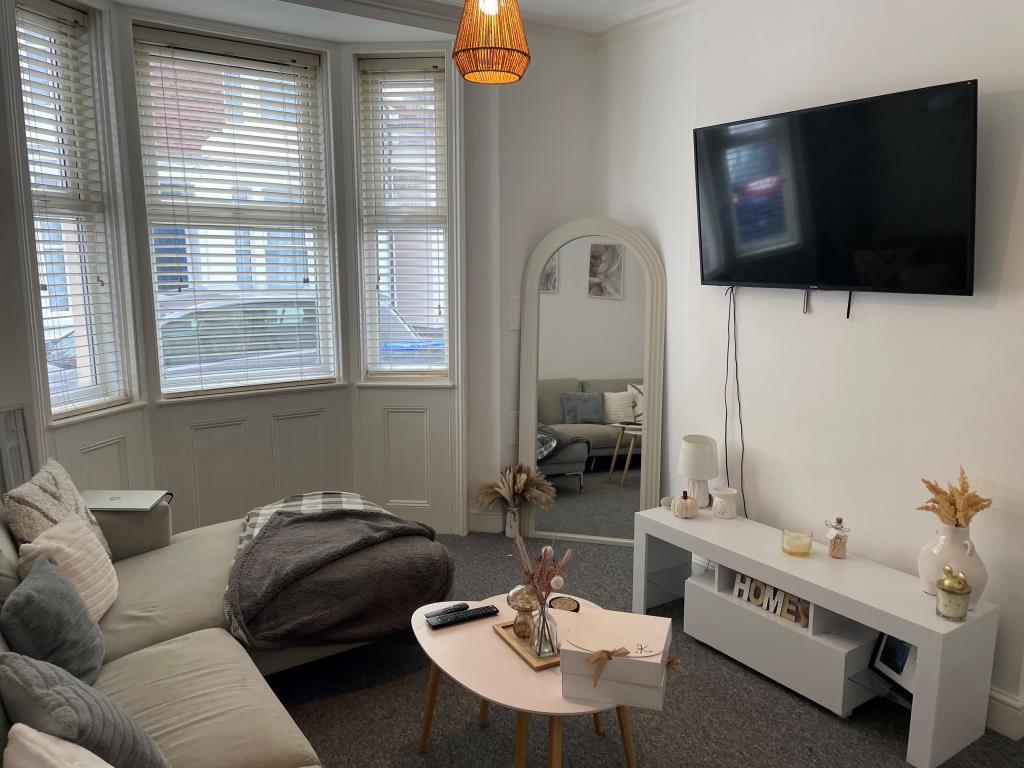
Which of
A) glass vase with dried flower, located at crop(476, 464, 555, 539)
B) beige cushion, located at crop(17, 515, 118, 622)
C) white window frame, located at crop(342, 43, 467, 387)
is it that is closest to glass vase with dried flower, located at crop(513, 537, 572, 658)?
beige cushion, located at crop(17, 515, 118, 622)

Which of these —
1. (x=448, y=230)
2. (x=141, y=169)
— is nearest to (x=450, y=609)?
(x=448, y=230)

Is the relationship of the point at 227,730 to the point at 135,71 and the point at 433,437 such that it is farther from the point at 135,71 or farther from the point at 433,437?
the point at 135,71

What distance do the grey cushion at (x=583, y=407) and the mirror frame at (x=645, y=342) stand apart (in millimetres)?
186

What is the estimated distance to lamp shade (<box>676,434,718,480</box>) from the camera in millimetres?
3232

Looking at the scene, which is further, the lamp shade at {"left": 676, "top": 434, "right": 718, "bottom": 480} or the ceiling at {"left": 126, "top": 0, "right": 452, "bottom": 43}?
the ceiling at {"left": 126, "top": 0, "right": 452, "bottom": 43}

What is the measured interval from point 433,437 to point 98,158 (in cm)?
210

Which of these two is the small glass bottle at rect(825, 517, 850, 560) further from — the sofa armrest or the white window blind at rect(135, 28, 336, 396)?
the white window blind at rect(135, 28, 336, 396)

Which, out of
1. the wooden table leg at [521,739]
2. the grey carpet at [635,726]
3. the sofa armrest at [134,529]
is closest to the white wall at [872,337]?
the grey carpet at [635,726]

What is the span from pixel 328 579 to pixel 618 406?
6.35 ft

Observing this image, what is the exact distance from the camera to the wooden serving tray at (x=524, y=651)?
207cm

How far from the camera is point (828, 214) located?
2.72 meters

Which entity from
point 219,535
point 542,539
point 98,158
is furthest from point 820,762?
point 98,158

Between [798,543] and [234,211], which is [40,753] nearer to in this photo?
[798,543]

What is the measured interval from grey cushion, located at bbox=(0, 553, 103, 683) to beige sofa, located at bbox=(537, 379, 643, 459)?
2497mm
